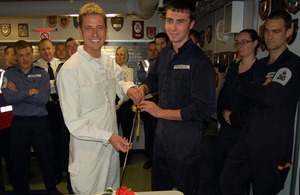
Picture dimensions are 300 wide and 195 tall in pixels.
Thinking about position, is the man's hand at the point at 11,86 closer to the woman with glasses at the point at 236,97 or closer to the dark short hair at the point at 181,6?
the dark short hair at the point at 181,6

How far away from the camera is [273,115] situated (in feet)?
6.53

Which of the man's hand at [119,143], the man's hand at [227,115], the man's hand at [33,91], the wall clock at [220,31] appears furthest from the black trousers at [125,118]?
the man's hand at [119,143]

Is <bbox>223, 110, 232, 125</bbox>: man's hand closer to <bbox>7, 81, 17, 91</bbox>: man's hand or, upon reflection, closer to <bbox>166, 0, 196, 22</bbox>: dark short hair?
<bbox>166, 0, 196, 22</bbox>: dark short hair

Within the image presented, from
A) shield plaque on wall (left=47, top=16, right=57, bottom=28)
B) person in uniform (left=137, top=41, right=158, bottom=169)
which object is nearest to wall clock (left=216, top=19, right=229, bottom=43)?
person in uniform (left=137, top=41, right=158, bottom=169)

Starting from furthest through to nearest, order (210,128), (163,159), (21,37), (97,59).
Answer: (21,37) < (210,128) < (163,159) < (97,59)

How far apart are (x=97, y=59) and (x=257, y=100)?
1.30 m

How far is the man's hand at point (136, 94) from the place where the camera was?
181cm

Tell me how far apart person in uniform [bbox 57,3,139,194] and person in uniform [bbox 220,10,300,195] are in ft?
3.46

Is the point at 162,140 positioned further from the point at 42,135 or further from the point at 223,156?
the point at 42,135

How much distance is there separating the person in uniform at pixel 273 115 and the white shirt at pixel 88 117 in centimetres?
117

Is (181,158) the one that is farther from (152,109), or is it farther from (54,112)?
(54,112)

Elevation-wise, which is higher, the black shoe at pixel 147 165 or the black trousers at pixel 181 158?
the black trousers at pixel 181 158

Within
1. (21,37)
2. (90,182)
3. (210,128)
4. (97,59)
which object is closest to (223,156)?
(210,128)

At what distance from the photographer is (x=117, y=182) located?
194 cm
